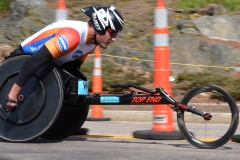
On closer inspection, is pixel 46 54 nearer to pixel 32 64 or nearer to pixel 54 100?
pixel 32 64

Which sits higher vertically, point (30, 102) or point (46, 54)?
point (46, 54)

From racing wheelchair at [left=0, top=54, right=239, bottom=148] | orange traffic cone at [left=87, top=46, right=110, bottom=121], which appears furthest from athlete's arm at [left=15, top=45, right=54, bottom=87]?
Answer: orange traffic cone at [left=87, top=46, right=110, bottom=121]

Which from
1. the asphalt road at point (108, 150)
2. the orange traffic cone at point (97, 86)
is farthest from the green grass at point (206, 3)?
the asphalt road at point (108, 150)

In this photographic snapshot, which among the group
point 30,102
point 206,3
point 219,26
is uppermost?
point 206,3

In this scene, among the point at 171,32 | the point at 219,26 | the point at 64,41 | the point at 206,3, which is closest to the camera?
the point at 64,41

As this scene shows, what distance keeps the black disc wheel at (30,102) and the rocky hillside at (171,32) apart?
6.53 m

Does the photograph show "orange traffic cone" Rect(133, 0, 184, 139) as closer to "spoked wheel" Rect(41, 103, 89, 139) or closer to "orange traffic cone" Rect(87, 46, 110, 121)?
"spoked wheel" Rect(41, 103, 89, 139)

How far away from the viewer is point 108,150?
19.8ft

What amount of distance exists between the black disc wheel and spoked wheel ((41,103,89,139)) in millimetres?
708

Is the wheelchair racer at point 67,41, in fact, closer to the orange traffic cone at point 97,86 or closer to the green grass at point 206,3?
the orange traffic cone at point 97,86

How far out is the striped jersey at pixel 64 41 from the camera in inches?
245

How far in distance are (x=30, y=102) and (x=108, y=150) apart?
3.31 ft

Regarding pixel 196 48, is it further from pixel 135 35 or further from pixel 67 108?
pixel 67 108

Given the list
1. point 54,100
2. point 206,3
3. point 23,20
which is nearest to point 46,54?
point 54,100
